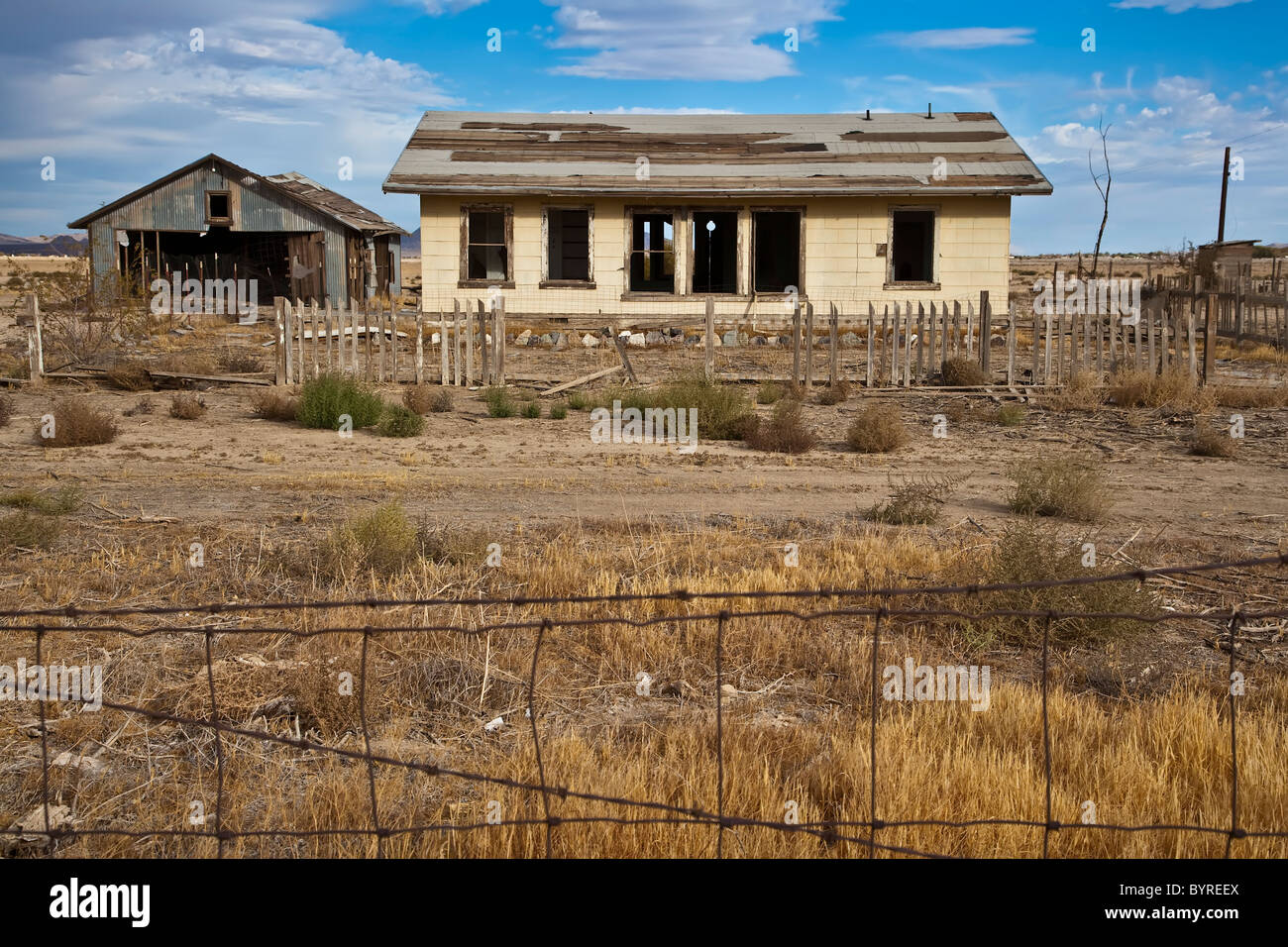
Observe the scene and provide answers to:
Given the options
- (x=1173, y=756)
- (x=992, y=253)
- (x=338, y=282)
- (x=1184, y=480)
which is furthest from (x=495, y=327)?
(x=338, y=282)

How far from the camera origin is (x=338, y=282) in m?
32.7

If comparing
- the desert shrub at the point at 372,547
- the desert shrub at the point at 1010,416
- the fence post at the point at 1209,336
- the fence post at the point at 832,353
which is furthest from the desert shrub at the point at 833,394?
the desert shrub at the point at 372,547

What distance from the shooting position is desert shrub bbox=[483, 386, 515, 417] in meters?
15.0

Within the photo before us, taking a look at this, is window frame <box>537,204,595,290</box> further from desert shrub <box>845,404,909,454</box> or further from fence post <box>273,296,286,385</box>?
desert shrub <box>845,404,909,454</box>

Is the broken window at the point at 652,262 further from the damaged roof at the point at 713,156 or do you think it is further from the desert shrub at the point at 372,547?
the desert shrub at the point at 372,547

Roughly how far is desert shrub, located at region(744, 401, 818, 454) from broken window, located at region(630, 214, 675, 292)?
13.3 m

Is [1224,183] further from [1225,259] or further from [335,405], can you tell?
[335,405]

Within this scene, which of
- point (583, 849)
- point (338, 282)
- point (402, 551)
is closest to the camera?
point (583, 849)

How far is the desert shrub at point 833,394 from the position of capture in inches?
627

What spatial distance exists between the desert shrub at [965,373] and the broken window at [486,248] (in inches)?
397

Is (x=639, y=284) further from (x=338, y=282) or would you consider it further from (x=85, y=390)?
(x=85, y=390)

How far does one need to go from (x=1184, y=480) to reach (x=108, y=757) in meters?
9.91

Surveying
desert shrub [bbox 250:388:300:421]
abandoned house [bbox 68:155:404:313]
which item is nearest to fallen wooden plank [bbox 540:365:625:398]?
desert shrub [bbox 250:388:300:421]
